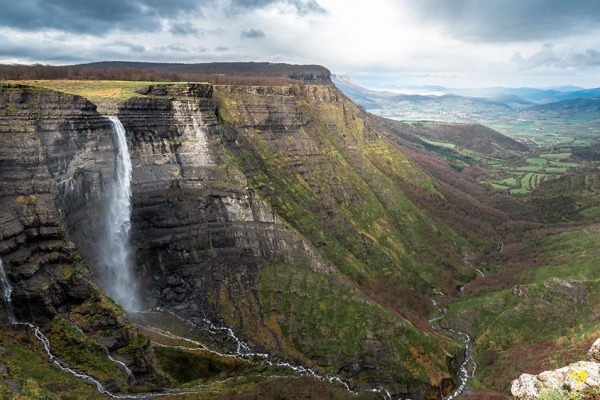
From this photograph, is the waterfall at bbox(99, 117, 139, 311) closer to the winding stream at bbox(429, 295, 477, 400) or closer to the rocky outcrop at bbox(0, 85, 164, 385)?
the rocky outcrop at bbox(0, 85, 164, 385)

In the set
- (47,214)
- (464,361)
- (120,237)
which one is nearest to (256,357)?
(120,237)

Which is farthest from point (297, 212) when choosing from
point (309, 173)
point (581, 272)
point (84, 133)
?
point (581, 272)

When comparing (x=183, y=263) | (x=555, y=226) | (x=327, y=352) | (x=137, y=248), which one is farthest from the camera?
(x=555, y=226)

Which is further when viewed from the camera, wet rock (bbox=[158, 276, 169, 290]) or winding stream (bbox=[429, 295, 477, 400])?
wet rock (bbox=[158, 276, 169, 290])

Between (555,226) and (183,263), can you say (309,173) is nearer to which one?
(183,263)

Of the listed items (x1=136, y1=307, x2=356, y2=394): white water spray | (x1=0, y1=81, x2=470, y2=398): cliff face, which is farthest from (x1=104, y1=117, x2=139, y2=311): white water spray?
(x1=136, y1=307, x2=356, y2=394): white water spray

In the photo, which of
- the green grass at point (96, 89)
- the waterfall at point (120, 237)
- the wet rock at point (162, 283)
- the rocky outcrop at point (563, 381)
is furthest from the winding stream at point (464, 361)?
the green grass at point (96, 89)

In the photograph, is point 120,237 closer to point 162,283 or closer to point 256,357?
point 162,283
